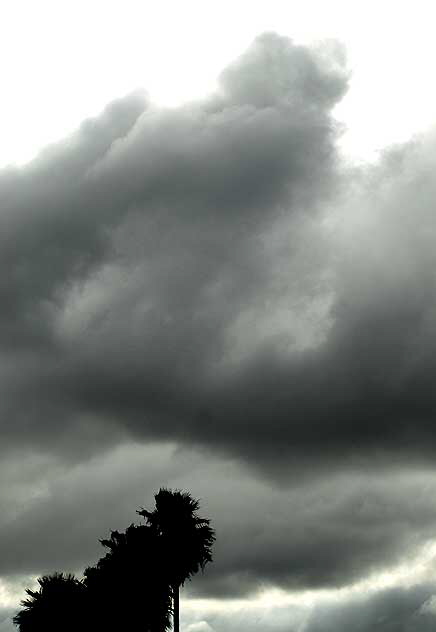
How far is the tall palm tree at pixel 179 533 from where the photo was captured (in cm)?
5978

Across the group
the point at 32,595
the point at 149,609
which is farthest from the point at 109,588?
the point at 32,595

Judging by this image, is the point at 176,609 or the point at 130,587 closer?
the point at 176,609

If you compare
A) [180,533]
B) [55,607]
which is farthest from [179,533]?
[55,607]

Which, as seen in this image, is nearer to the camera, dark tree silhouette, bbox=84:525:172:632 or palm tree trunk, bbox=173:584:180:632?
palm tree trunk, bbox=173:584:180:632

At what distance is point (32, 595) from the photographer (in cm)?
7338

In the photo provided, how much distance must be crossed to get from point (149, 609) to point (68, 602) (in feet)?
28.1

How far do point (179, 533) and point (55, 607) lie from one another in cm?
1806

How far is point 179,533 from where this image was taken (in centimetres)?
6006

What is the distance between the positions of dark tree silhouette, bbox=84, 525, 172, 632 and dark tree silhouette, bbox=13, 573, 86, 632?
1396 millimetres

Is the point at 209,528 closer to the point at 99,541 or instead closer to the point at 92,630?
the point at 99,541

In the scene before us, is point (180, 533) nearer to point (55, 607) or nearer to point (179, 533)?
point (179, 533)

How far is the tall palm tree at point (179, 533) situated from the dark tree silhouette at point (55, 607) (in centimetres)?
1346

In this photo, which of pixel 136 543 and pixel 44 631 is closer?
pixel 136 543

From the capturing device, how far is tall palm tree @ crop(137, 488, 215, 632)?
196ft
